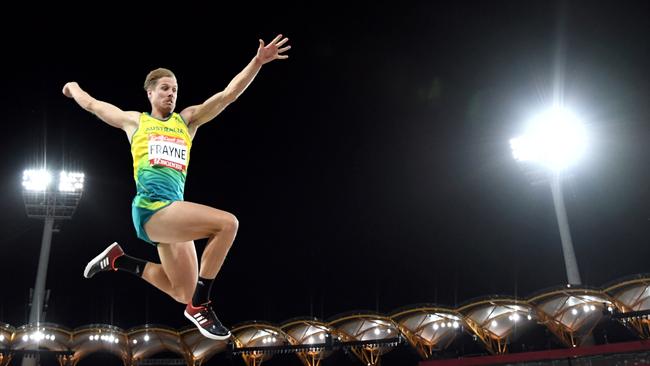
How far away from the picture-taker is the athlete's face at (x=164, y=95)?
554 centimetres

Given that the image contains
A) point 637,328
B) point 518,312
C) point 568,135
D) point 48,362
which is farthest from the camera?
point 48,362

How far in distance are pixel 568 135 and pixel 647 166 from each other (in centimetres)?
1676

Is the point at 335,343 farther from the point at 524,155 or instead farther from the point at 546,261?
the point at 546,261

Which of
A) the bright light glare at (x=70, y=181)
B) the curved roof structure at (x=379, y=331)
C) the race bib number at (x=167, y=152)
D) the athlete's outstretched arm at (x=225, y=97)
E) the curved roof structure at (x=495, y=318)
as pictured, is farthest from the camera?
the curved roof structure at (x=495, y=318)

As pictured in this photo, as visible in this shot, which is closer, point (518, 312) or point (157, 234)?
point (157, 234)

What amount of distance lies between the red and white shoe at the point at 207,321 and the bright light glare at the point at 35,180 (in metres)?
25.4

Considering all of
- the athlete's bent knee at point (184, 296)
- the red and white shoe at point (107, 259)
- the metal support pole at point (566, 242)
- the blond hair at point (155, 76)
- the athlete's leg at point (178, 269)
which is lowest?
the athlete's bent knee at point (184, 296)

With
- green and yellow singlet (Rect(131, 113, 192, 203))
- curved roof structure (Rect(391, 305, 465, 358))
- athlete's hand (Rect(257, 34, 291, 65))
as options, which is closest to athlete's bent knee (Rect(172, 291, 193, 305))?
green and yellow singlet (Rect(131, 113, 192, 203))

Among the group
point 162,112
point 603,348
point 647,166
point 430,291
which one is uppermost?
point 647,166

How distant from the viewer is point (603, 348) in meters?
24.6

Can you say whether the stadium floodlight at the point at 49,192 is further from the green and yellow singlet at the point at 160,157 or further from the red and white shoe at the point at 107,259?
the green and yellow singlet at the point at 160,157

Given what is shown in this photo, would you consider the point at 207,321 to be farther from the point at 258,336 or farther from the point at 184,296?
the point at 258,336

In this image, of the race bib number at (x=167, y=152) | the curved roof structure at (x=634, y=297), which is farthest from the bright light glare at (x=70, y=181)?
the curved roof structure at (x=634, y=297)

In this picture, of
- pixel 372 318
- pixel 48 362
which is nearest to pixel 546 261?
pixel 372 318
